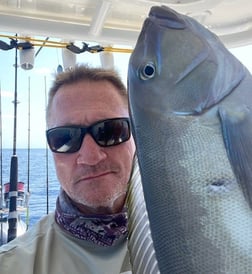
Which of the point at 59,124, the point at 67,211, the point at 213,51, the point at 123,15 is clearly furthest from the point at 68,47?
the point at 213,51

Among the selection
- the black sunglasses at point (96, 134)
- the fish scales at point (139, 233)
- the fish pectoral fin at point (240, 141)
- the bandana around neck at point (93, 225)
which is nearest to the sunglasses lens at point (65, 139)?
Answer: the black sunglasses at point (96, 134)

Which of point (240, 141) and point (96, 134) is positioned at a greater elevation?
point (96, 134)

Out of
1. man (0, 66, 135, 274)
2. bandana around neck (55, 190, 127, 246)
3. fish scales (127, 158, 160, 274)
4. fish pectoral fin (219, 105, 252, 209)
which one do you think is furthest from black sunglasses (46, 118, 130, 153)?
fish pectoral fin (219, 105, 252, 209)

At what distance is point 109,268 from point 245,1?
1.78m

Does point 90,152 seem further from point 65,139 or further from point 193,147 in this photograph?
point 193,147

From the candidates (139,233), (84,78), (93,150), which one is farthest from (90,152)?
(139,233)

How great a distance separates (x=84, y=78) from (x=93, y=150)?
0.44 m

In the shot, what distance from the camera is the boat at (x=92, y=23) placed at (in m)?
2.38

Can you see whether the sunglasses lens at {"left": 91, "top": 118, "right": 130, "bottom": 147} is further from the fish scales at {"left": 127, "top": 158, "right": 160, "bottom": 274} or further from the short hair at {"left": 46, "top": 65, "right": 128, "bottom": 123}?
the fish scales at {"left": 127, "top": 158, "right": 160, "bottom": 274}

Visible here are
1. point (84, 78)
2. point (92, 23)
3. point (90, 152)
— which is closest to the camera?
point (90, 152)

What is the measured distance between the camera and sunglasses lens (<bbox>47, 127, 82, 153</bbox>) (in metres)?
1.55

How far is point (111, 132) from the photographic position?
61.2 inches

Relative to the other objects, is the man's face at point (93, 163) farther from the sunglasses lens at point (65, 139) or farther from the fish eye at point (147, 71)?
the fish eye at point (147, 71)

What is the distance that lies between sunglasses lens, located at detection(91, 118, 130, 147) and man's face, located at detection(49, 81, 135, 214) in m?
0.02
